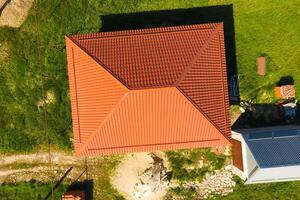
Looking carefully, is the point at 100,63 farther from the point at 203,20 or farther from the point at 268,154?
the point at 268,154

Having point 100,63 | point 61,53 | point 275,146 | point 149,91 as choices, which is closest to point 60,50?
point 61,53

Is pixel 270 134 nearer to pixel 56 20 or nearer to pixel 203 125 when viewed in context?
pixel 203 125

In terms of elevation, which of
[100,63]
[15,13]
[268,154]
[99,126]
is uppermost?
[15,13]

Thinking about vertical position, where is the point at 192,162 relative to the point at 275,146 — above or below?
below

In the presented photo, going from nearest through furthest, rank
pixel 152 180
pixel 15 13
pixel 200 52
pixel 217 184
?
pixel 200 52 → pixel 15 13 → pixel 152 180 → pixel 217 184

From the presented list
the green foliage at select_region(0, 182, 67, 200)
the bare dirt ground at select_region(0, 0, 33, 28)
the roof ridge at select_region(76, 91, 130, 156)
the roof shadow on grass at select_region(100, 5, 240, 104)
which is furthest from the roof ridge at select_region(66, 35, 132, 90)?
the green foliage at select_region(0, 182, 67, 200)

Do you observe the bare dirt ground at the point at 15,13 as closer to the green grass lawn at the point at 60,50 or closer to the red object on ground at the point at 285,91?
the green grass lawn at the point at 60,50

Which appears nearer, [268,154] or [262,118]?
[268,154]
